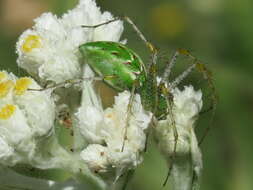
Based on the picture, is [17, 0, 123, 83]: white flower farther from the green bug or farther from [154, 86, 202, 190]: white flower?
[154, 86, 202, 190]: white flower

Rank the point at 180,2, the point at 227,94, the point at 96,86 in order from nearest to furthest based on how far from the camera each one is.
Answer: the point at 96,86
the point at 227,94
the point at 180,2

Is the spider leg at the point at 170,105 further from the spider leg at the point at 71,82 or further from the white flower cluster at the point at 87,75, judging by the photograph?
the spider leg at the point at 71,82

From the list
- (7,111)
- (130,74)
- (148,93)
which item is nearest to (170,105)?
(148,93)

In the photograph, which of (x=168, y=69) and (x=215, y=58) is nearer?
(x=168, y=69)

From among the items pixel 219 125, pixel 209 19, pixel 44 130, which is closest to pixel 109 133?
pixel 44 130

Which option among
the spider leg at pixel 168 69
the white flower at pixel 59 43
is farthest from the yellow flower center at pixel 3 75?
the spider leg at pixel 168 69

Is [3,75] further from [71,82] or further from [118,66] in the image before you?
[118,66]

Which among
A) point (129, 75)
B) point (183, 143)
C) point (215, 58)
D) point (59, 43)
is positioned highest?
point (215, 58)

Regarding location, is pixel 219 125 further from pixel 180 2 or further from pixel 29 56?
pixel 29 56
